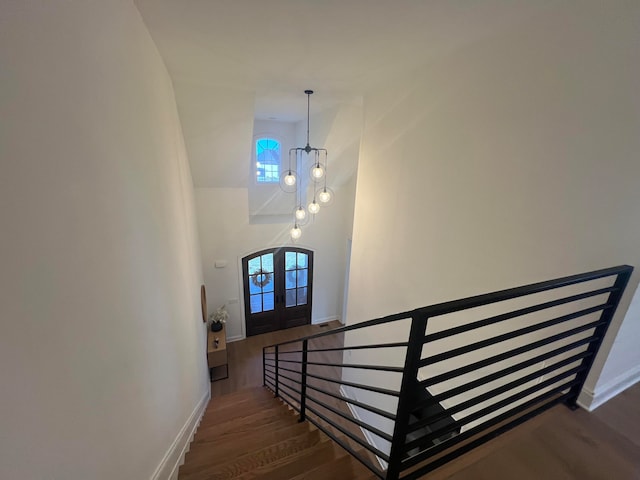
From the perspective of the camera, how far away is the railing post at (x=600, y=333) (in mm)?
1424

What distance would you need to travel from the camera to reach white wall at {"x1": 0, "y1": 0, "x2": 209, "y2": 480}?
69 centimetres

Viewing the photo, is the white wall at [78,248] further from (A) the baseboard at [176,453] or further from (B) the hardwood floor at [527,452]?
(B) the hardwood floor at [527,452]

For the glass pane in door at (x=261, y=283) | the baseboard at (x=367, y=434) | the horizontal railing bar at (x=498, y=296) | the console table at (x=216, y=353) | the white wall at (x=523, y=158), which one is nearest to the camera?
the horizontal railing bar at (x=498, y=296)

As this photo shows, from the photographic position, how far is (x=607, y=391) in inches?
65.3

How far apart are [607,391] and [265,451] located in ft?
7.29

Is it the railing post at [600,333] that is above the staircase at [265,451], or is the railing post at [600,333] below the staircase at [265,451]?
above

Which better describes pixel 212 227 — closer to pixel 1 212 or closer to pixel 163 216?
pixel 163 216

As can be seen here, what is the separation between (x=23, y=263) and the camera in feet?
2.33

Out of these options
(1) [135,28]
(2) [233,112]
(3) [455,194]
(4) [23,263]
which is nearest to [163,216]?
(1) [135,28]

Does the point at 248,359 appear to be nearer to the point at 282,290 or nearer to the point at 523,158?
the point at 282,290

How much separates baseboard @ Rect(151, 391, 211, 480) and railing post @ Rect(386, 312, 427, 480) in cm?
148

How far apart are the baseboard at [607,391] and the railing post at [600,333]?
4 cm

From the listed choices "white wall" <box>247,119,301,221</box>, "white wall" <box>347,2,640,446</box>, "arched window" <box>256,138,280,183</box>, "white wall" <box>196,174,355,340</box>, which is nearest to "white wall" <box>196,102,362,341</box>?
"white wall" <box>196,174,355,340</box>

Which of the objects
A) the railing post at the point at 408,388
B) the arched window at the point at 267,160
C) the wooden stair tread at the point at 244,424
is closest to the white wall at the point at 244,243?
the arched window at the point at 267,160
